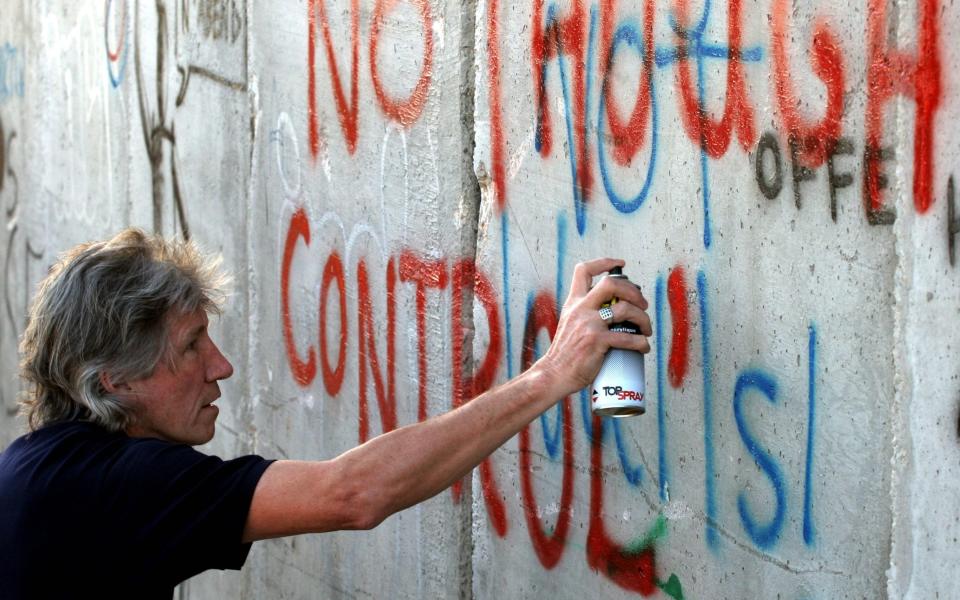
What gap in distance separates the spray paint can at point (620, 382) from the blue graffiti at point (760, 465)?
302mm

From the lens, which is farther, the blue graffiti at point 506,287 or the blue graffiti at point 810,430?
the blue graffiti at point 506,287

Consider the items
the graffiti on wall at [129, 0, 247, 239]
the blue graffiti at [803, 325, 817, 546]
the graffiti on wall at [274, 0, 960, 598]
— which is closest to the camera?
the graffiti on wall at [274, 0, 960, 598]

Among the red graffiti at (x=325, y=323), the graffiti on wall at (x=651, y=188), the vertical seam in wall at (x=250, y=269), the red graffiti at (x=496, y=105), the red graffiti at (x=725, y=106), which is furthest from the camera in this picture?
the vertical seam in wall at (x=250, y=269)

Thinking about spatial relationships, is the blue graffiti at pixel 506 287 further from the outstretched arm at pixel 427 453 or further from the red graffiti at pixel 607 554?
the outstretched arm at pixel 427 453

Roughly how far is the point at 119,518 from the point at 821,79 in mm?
1611

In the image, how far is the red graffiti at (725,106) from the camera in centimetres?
282

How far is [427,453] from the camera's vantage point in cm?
261

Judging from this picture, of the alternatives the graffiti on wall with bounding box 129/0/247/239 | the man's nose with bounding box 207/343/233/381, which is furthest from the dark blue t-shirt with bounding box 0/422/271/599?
the graffiti on wall with bounding box 129/0/247/239

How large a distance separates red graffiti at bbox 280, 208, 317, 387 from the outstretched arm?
1815 millimetres

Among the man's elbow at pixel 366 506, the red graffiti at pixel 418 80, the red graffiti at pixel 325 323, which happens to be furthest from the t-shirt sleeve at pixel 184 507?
the red graffiti at pixel 325 323

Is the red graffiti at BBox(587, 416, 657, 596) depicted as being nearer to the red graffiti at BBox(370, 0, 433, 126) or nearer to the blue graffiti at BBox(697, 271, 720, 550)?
the blue graffiti at BBox(697, 271, 720, 550)

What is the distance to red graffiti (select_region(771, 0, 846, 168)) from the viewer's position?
261 centimetres

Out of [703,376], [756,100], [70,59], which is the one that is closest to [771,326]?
[703,376]

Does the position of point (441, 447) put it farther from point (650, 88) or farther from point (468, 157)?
point (468, 157)
